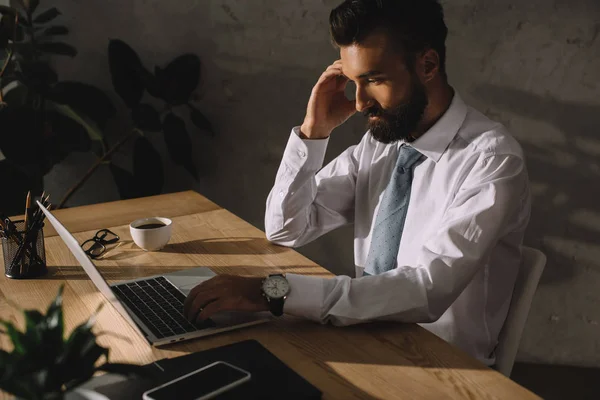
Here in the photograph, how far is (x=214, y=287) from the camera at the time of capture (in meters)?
1.31

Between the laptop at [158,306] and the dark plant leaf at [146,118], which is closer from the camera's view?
the laptop at [158,306]

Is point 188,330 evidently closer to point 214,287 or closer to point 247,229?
point 214,287

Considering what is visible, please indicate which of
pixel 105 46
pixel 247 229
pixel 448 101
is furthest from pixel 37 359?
pixel 105 46

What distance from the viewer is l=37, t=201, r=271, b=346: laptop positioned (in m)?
1.26

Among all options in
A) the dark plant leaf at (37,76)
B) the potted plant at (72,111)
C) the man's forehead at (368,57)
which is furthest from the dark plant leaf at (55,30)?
the man's forehead at (368,57)

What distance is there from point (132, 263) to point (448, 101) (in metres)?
0.86

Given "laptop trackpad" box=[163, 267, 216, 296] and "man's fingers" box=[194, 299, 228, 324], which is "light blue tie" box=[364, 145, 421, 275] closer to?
"laptop trackpad" box=[163, 267, 216, 296]

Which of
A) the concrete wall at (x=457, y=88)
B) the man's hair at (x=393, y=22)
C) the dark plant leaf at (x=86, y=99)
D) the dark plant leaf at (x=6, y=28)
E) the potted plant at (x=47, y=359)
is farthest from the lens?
the dark plant leaf at (x=86, y=99)

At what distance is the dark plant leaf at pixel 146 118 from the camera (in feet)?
9.57

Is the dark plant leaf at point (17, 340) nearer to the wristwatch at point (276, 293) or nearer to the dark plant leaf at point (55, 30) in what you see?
the wristwatch at point (276, 293)

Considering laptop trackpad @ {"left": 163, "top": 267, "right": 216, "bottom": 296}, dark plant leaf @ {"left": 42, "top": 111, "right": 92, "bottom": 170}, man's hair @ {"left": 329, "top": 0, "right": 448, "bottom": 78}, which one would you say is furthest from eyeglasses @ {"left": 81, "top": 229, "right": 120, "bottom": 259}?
dark plant leaf @ {"left": 42, "top": 111, "right": 92, "bottom": 170}

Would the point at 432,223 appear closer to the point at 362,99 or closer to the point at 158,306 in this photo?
the point at 362,99

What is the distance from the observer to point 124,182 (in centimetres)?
299

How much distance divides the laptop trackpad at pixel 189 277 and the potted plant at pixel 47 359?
2.21ft
